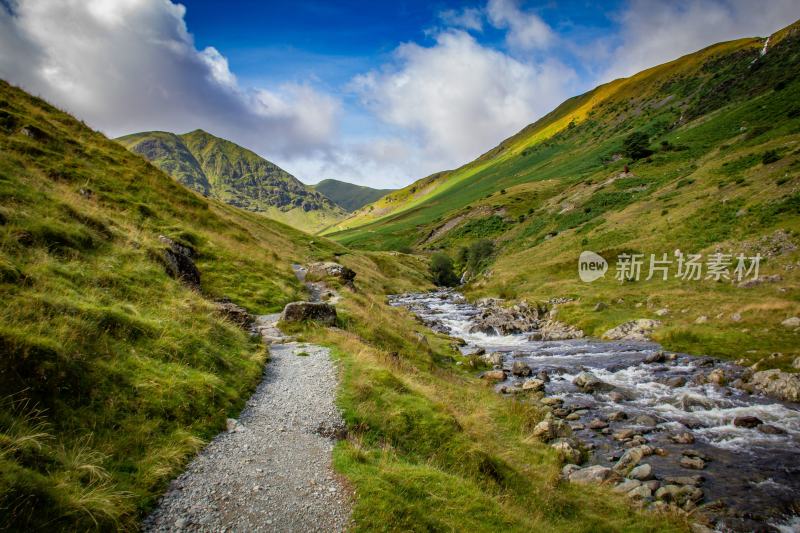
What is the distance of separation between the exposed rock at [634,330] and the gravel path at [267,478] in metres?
31.7

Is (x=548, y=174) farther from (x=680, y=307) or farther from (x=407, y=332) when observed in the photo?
(x=407, y=332)

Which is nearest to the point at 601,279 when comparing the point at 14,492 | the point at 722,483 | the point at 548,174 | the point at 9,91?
the point at 722,483

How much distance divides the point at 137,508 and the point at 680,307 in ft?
141

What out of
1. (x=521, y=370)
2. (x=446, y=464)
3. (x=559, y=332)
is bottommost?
(x=521, y=370)

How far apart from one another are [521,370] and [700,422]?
11110mm

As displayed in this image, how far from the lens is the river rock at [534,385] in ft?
82.4

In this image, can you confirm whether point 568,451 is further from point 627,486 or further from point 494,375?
point 494,375

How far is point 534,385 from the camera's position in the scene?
82.8 feet

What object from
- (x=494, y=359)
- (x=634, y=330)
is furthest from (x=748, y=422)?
(x=634, y=330)

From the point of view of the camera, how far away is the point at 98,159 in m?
34.6

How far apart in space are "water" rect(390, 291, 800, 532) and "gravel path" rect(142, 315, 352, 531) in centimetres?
1280

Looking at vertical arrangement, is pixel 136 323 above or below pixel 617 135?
below

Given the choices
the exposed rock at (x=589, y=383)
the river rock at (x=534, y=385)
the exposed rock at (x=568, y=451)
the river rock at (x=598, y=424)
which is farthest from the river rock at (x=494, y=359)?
the exposed rock at (x=568, y=451)

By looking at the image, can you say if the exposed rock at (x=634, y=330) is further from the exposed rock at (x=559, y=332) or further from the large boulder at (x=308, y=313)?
the large boulder at (x=308, y=313)
